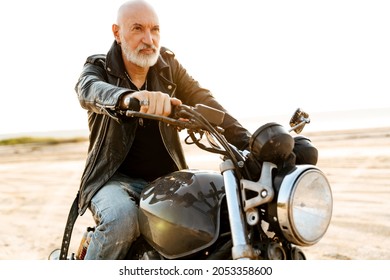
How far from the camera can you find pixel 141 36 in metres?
2.73

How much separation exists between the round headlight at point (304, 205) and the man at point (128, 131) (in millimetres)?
752

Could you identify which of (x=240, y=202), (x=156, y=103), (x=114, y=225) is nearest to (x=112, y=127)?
(x=114, y=225)

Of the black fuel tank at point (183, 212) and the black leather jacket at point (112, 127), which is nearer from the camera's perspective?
the black fuel tank at point (183, 212)

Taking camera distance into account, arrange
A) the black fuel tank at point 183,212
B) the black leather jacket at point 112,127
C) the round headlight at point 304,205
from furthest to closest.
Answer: the black leather jacket at point 112,127 → the black fuel tank at point 183,212 → the round headlight at point 304,205

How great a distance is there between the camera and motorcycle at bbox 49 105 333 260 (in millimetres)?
1728

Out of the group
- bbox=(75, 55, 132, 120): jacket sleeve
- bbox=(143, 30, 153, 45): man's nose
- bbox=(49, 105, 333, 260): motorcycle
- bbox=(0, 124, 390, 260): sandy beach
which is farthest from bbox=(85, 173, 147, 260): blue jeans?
bbox=(0, 124, 390, 260): sandy beach

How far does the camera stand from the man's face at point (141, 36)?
2717 mm

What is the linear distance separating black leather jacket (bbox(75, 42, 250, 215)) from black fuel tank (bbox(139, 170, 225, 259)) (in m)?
0.45

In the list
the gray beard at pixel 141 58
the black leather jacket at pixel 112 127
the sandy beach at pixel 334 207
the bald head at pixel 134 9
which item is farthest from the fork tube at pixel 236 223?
the sandy beach at pixel 334 207

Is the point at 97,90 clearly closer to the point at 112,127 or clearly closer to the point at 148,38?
the point at 112,127

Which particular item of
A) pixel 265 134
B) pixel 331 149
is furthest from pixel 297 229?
pixel 331 149

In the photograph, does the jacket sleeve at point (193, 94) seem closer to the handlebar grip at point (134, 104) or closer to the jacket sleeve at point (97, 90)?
the jacket sleeve at point (97, 90)

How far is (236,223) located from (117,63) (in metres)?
1.38
